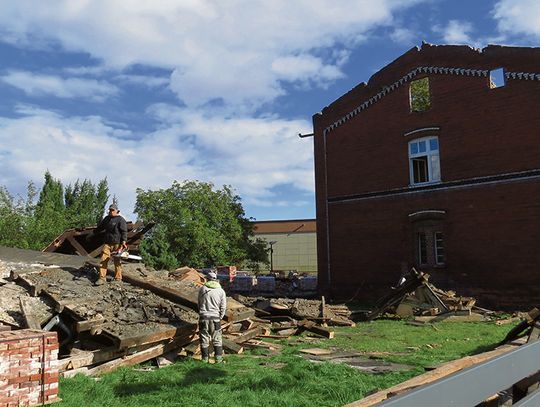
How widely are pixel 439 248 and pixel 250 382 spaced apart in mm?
15644

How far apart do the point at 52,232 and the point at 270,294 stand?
15.9 meters

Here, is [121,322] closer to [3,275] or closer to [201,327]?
[201,327]

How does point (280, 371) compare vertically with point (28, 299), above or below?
below

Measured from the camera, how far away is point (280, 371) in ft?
27.1

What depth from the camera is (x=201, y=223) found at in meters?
40.5

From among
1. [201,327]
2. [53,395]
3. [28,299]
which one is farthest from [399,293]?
[53,395]

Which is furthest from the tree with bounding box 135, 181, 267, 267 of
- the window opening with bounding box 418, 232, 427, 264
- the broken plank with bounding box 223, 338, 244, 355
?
the broken plank with bounding box 223, 338, 244, 355

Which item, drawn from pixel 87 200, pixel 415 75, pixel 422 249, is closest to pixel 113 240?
pixel 422 249

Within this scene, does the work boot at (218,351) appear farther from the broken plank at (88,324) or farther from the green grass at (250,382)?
the broken plank at (88,324)

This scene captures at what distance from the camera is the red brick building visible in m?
18.9

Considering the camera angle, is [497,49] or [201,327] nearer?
[201,327]

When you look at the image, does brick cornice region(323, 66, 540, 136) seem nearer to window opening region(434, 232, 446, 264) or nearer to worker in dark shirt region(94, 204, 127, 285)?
window opening region(434, 232, 446, 264)

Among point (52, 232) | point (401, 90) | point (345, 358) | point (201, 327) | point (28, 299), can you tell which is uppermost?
point (401, 90)

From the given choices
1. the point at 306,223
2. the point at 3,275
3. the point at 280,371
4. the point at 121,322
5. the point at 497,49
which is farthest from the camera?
the point at 306,223
